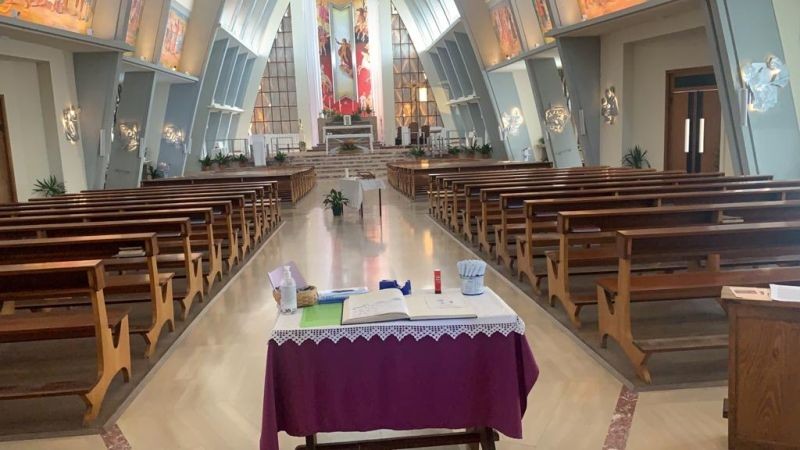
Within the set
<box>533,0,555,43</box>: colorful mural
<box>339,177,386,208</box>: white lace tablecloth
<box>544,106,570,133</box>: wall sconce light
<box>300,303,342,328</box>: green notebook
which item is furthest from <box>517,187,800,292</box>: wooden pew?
<box>544,106,570,133</box>: wall sconce light

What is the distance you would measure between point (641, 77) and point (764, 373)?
10.4 metres

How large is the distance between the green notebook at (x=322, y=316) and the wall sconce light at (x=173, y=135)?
54.8ft

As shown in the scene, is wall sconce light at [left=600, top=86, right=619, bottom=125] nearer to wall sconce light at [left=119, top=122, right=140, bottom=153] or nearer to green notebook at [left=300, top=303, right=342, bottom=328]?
wall sconce light at [left=119, top=122, right=140, bottom=153]

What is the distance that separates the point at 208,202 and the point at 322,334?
481 cm

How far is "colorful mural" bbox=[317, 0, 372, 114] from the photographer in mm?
30625

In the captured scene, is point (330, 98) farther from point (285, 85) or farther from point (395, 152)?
point (395, 152)

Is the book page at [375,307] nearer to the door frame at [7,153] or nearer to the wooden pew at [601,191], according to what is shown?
the wooden pew at [601,191]

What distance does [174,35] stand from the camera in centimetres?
1586

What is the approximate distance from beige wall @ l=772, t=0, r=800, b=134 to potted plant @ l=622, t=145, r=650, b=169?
379 centimetres

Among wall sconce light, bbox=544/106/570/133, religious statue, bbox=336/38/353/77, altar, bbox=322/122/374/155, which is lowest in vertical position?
wall sconce light, bbox=544/106/570/133

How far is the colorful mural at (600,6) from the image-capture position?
9.90 metres

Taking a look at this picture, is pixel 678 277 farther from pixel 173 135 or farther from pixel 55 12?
pixel 173 135

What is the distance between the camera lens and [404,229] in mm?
9195

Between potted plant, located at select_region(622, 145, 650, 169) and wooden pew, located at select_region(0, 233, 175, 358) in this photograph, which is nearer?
wooden pew, located at select_region(0, 233, 175, 358)
